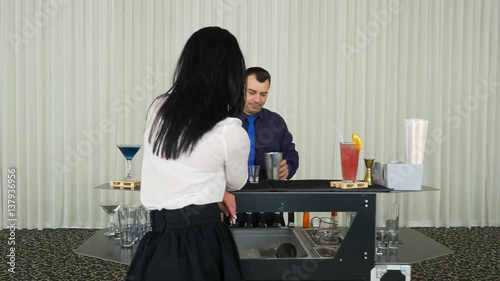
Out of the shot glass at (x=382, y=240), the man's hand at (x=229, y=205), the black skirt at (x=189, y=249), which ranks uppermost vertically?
the man's hand at (x=229, y=205)

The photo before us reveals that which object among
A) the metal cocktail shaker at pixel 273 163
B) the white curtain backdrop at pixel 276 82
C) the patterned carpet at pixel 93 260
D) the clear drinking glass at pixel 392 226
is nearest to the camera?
the clear drinking glass at pixel 392 226

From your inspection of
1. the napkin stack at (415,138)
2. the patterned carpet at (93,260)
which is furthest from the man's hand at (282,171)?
the patterned carpet at (93,260)

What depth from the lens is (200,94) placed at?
1646mm

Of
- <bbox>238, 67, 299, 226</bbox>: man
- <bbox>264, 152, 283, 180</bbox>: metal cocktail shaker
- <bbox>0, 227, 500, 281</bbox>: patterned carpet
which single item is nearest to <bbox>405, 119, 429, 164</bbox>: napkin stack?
<bbox>264, 152, 283, 180</bbox>: metal cocktail shaker

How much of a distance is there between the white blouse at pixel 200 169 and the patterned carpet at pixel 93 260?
242 cm

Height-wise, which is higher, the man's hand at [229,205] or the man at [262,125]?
the man at [262,125]

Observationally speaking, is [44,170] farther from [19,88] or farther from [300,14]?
[300,14]

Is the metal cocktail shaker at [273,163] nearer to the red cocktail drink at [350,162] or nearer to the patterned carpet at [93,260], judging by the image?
the red cocktail drink at [350,162]

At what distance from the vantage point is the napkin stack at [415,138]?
221 cm

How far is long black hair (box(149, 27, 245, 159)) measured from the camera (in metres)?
1.62

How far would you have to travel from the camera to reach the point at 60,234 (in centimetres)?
523

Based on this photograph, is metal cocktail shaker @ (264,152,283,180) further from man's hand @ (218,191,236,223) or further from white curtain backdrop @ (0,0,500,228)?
white curtain backdrop @ (0,0,500,228)

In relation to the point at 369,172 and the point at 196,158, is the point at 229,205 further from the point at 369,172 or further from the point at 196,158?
the point at 369,172

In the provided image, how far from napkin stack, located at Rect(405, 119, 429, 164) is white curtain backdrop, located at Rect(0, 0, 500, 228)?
3.39 m
